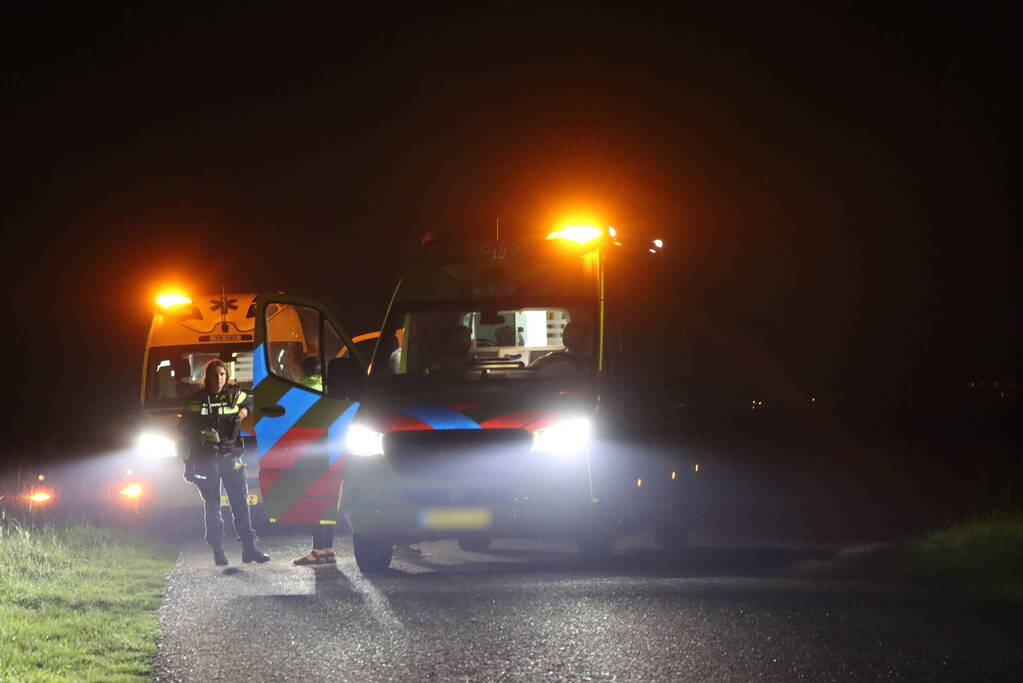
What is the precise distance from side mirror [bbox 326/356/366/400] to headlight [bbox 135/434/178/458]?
4272 mm

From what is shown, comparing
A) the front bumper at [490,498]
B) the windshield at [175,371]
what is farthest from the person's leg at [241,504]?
the windshield at [175,371]

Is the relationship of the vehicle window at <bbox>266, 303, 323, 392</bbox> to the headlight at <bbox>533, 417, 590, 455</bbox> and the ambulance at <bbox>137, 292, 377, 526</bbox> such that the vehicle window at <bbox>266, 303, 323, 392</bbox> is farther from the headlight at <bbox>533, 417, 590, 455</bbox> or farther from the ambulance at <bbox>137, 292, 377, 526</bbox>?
the headlight at <bbox>533, 417, 590, 455</bbox>

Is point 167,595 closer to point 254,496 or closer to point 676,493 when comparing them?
point 254,496

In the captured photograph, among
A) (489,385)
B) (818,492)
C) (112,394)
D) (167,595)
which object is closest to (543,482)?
(489,385)

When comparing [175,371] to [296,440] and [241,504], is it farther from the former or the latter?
[296,440]

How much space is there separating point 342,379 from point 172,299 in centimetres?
683

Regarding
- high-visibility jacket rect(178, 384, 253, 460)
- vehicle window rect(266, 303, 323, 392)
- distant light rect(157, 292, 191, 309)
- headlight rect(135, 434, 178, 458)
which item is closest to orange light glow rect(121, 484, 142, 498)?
headlight rect(135, 434, 178, 458)

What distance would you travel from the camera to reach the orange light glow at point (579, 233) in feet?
36.0

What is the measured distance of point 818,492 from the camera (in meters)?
19.4

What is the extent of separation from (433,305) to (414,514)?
1931mm

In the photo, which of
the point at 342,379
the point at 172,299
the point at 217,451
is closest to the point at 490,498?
the point at 342,379

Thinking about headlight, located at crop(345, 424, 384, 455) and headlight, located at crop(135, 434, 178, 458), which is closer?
headlight, located at crop(345, 424, 384, 455)

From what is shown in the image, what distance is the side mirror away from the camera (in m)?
10.4

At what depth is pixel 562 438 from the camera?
1018cm
